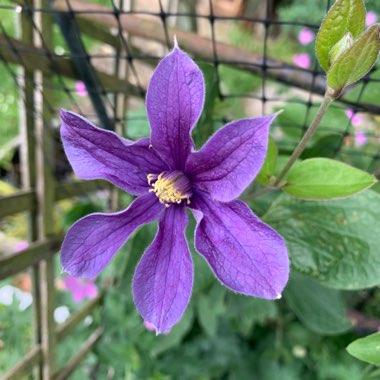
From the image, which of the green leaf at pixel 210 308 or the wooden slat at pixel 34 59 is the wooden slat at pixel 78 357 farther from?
the wooden slat at pixel 34 59

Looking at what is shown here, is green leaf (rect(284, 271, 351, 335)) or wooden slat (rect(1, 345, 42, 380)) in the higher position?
green leaf (rect(284, 271, 351, 335))

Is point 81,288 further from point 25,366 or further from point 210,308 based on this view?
point 210,308

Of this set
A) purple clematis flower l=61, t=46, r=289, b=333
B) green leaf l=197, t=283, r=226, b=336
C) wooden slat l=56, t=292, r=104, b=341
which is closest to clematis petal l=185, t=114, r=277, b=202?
purple clematis flower l=61, t=46, r=289, b=333

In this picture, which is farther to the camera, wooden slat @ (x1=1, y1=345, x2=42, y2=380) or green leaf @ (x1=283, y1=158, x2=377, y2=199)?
wooden slat @ (x1=1, y1=345, x2=42, y2=380)

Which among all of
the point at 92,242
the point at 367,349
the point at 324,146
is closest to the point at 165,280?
the point at 92,242

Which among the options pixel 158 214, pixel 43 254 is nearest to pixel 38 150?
pixel 43 254

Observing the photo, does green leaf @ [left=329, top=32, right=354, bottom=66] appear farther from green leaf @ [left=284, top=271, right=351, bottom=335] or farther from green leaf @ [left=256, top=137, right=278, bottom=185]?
green leaf @ [left=284, top=271, right=351, bottom=335]

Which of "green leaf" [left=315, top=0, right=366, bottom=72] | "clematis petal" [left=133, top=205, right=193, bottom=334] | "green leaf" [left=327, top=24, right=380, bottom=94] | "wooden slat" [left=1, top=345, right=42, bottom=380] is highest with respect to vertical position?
"green leaf" [left=315, top=0, right=366, bottom=72]
